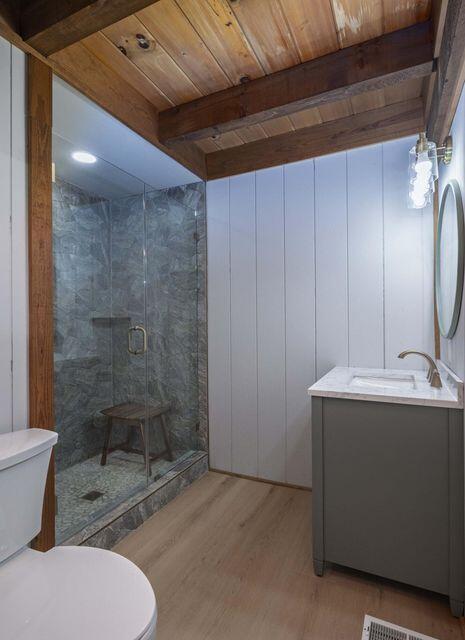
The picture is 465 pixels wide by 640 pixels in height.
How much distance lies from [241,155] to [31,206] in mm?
1697

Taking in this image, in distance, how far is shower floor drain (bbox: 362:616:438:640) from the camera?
136 cm

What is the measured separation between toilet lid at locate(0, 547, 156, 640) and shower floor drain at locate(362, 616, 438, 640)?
94cm

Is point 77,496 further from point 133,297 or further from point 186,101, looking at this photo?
point 186,101

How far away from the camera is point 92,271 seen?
249 cm

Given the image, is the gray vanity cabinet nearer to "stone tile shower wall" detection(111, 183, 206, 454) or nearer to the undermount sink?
the undermount sink

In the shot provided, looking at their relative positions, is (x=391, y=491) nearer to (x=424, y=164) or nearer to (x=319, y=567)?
(x=319, y=567)

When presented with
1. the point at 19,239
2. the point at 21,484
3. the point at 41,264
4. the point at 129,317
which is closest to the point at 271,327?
the point at 129,317

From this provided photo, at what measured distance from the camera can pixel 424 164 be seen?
1724mm

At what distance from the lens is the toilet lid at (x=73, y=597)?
905mm

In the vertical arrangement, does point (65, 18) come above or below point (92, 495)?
above

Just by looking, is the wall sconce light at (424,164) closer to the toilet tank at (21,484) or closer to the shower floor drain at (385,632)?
the shower floor drain at (385,632)

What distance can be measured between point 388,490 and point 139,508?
1.39 m

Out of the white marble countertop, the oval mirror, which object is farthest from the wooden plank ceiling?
the white marble countertop

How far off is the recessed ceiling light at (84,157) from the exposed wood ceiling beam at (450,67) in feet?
6.19
